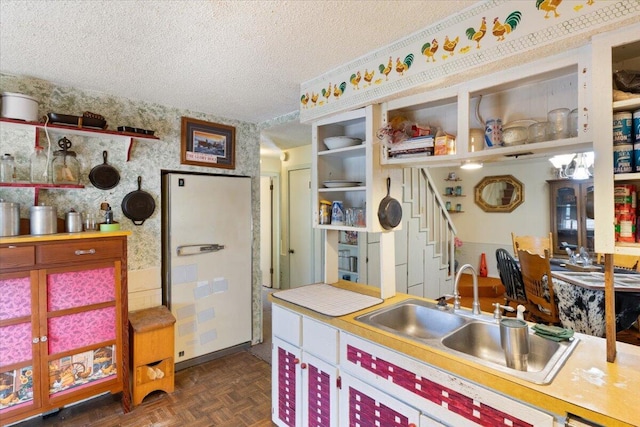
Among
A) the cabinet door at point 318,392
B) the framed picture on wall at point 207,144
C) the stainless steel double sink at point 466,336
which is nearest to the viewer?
the stainless steel double sink at point 466,336

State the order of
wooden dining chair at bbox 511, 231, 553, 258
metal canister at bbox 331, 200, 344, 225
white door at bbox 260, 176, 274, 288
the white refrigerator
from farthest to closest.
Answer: white door at bbox 260, 176, 274, 288
wooden dining chair at bbox 511, 231, 553, 258
the white refrigerator
metal canister at bbox 331, 200, 344, 225

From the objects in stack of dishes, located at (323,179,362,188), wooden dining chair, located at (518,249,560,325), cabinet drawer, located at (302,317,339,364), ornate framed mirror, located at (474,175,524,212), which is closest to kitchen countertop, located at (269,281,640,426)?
cabinet drawer, located at (302,317,339,364)

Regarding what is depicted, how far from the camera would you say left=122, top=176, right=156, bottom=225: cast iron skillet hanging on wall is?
266 centimetres

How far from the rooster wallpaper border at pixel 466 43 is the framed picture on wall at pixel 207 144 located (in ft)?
4.76

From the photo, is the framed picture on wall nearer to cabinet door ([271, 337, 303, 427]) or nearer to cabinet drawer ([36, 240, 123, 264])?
cabinet drawer ([36, 240, 123, 264])

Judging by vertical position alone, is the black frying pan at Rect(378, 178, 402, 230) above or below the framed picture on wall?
below

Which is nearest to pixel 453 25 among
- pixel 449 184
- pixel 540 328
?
pixel 540 328

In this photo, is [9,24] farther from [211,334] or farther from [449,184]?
[449,184]

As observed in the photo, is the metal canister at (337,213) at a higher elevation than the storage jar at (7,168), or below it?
below

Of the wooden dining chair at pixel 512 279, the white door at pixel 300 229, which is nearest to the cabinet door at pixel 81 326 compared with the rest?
the white door at pixel 300 229

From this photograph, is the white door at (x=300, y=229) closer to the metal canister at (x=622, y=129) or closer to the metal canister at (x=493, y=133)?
the metal canister at (x=493, y=133)

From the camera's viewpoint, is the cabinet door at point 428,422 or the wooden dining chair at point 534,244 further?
the wooden dining chair at point 534,244

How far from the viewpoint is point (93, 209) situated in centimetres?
252

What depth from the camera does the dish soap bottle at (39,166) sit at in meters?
2.21
